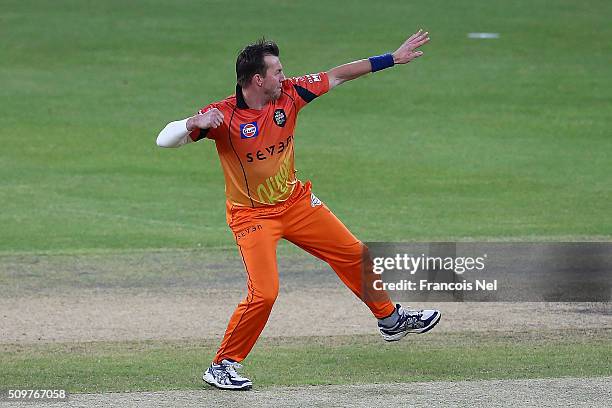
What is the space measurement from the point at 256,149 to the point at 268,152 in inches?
3.8

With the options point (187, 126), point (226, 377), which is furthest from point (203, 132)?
point (226, 377)

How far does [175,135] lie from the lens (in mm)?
8633

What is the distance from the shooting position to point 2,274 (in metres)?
13.5

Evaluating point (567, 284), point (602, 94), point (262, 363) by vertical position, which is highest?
point (262, 363)

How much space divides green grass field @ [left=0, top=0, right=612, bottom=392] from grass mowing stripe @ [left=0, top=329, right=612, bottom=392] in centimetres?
4

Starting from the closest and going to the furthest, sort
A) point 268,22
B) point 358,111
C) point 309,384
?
point 309,384, point 358,111, point 268,22

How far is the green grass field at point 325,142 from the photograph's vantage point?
33.4 ft

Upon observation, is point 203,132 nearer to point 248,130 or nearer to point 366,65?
point 248,130

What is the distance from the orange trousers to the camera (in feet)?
28.9

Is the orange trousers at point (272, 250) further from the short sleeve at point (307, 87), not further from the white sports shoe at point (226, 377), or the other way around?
the short sleeve at point (307, 87)

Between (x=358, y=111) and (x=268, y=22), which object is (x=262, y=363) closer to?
(x=358, y=111)

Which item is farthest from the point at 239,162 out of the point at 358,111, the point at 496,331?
the point at 358,111

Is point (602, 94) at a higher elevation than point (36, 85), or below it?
below

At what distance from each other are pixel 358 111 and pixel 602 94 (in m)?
4.68
